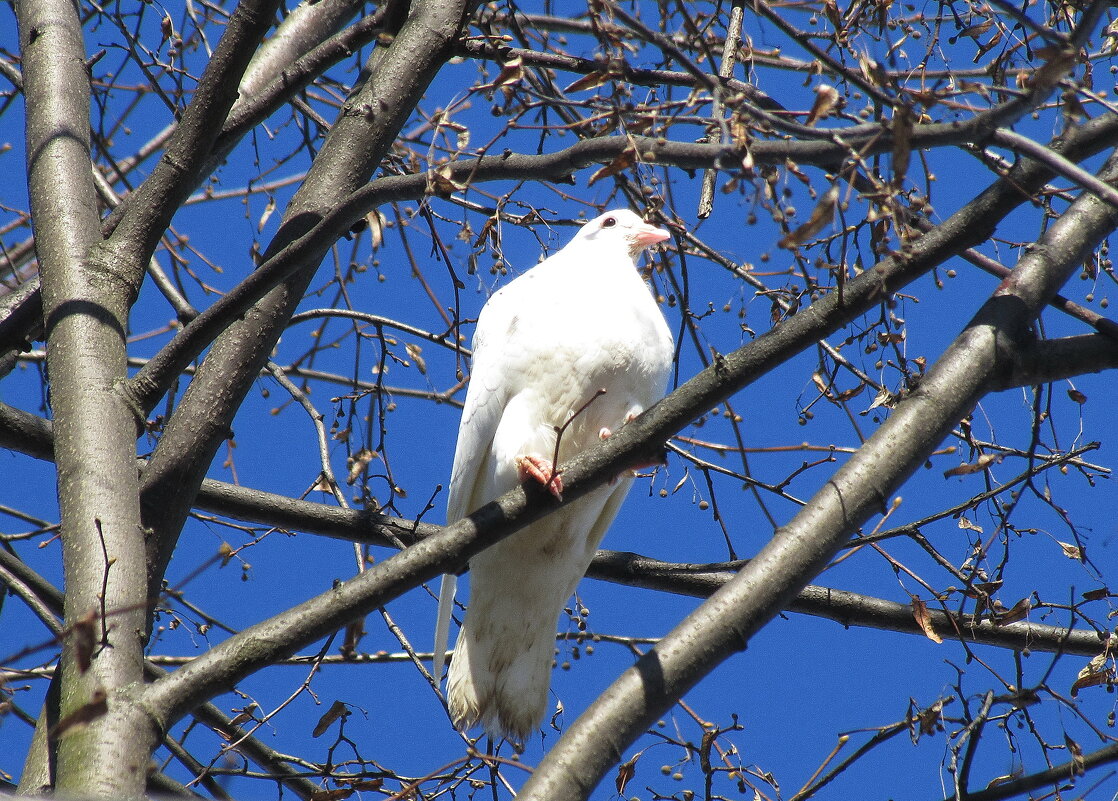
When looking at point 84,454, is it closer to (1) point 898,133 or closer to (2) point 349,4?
(1) point 898,133

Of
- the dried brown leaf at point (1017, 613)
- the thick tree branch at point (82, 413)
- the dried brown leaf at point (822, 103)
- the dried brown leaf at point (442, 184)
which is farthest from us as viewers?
the dried brown leaf at point (1017, 613)

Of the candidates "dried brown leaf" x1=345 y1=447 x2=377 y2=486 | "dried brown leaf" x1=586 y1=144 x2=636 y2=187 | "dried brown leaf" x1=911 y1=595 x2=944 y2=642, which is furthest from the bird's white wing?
"dried brown leaf" x1=586 y1=144 x2=636 y2=187

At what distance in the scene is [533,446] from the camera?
3.47 meters

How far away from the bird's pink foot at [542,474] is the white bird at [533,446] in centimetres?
54

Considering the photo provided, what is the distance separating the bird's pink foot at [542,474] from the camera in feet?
7.86

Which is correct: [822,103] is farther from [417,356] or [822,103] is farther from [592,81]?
[417,356]

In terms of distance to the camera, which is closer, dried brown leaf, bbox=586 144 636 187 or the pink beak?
dried brown leaf, bbox=586 144 636 187

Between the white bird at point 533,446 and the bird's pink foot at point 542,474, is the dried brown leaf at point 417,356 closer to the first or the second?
the white bird at point 533,446

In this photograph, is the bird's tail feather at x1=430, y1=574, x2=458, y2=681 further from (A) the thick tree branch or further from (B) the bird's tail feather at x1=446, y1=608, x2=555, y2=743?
(A) the thick tree branch

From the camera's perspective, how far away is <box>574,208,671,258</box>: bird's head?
159 inches

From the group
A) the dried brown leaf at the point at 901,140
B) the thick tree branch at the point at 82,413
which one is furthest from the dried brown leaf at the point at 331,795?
the dried brown leaf at the point at 901,140

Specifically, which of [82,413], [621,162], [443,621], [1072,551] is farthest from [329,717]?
[1072,551]

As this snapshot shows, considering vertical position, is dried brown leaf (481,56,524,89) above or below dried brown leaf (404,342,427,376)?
below

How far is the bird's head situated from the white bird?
354 mm
